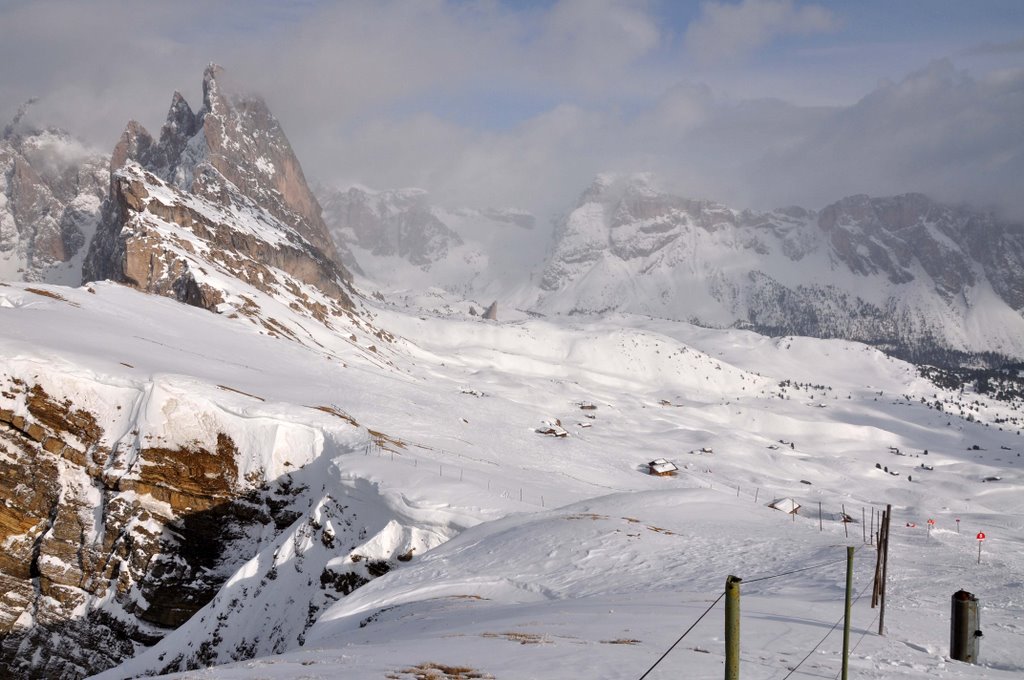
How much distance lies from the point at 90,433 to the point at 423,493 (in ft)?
65.4

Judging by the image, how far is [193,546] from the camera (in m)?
38.6

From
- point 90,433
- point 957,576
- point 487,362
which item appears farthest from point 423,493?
point 487,362

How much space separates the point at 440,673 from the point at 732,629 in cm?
679

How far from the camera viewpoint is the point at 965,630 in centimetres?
1373

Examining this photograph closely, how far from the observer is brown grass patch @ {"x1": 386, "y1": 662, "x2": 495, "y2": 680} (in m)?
11.9

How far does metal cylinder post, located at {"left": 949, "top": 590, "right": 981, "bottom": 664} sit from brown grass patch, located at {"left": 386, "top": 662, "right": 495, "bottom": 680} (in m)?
9.55

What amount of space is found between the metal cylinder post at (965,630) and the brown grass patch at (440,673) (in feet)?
31.3

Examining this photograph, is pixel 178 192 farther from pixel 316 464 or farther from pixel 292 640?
pixel 292 640

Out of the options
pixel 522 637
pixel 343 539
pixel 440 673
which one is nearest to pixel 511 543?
pixel 343 539

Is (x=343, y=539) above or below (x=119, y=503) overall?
above

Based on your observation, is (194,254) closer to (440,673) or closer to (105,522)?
(105,522)

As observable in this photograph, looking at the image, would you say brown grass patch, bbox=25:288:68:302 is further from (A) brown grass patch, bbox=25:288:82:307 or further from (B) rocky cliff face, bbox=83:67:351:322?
(B) rocky cliff face, bbox=83:67:351:322

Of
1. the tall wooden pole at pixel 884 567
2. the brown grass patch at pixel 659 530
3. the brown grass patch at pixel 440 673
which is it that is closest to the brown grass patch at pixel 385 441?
the brown grass patch at pixel 659 530

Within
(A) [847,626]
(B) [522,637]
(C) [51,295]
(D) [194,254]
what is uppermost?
(D) [194,254]
